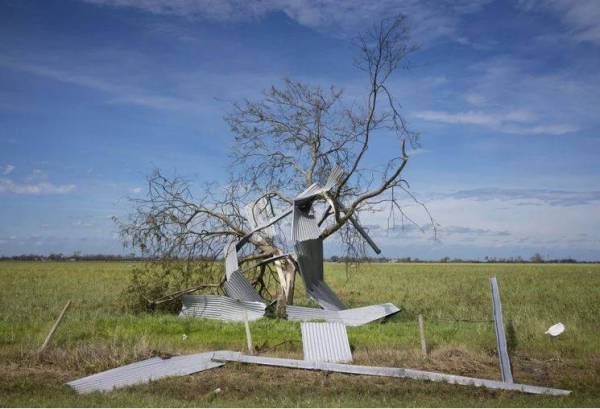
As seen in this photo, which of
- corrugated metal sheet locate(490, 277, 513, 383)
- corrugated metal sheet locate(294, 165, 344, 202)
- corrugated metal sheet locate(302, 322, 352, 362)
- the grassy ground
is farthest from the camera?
corrugated metal sheet locate(294, 165, 344, 202)

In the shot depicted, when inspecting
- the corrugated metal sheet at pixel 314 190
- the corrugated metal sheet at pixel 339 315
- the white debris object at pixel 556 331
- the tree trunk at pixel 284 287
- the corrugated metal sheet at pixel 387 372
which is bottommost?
the corrugated metal sheet at pixel 387 372

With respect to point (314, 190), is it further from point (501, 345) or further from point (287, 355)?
point (501, 345)

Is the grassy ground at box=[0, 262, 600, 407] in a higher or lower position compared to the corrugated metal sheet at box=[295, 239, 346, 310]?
lower

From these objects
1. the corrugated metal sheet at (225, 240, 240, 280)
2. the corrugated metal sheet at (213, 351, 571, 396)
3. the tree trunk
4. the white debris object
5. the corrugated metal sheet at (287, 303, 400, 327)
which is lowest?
the corrugated metal sheet at (213, 351, 571, 396)

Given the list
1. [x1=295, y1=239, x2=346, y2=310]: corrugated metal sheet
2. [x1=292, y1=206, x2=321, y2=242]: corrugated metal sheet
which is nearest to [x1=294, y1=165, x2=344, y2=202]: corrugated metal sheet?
[x1=292, y1=206, x2=321, y2=242]: corrugated metal sheet

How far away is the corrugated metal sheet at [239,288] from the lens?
15.6 meters

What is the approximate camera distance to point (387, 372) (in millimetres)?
9812

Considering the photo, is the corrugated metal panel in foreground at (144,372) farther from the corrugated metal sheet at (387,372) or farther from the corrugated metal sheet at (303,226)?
the corrugated metal sheet at (303,226)

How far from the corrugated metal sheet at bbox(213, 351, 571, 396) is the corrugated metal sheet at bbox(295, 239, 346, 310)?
173 inches

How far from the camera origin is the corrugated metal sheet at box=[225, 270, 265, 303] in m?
15.6

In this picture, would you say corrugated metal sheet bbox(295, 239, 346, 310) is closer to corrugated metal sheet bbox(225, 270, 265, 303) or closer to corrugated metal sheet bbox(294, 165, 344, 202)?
corrugated metal sheet bbox(294, 165, 344, 202)

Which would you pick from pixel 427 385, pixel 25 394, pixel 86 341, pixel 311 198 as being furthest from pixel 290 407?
pixel 311 198

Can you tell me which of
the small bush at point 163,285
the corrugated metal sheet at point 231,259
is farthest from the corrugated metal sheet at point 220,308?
the small bush at point 163,285

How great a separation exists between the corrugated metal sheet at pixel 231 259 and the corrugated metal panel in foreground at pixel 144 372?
4.95m
